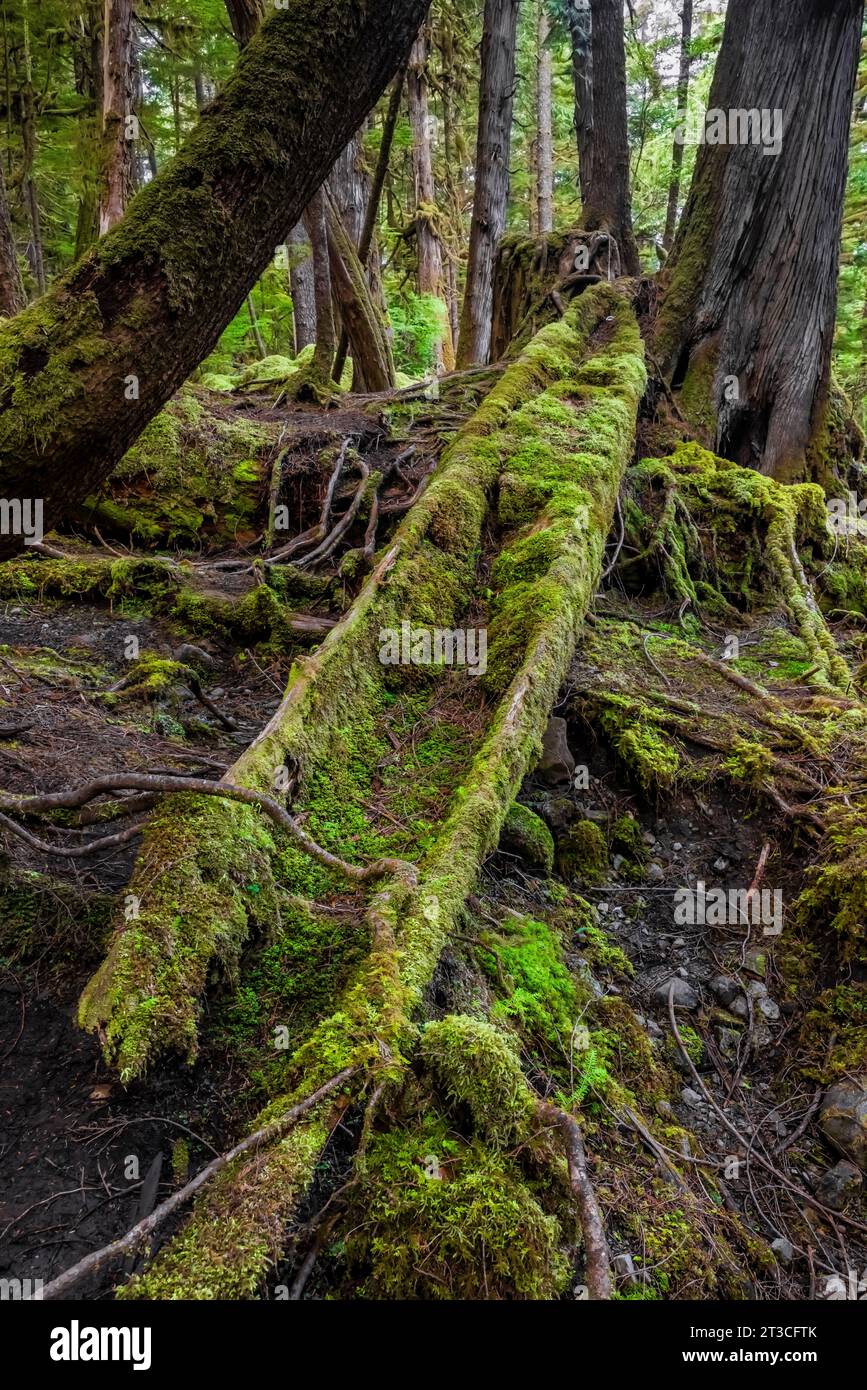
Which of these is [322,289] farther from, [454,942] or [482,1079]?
[482,1079]

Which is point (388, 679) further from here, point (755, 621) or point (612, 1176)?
point (755, 621)

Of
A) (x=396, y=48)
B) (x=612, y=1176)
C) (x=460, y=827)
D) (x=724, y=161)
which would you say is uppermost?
(x=724, y=161)

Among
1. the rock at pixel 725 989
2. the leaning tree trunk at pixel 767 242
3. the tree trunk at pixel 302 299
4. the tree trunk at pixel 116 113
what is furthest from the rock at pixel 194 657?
the tree trunk at pixel 302 299

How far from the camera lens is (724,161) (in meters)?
7.33

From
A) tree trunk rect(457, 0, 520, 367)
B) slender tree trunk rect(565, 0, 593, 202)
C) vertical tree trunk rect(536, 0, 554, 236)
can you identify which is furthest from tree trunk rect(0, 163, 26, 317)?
vertical tree trunk rect(536, 0, 554, 236)

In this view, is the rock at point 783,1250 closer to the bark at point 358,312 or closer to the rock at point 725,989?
the rock at point 725,989

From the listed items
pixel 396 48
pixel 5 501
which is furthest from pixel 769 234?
pixel 5 501

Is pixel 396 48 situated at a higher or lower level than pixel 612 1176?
higher

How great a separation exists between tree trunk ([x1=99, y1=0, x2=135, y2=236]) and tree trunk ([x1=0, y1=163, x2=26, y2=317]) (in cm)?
172

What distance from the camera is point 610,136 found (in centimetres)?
925

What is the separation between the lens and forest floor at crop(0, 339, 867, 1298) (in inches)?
79.4

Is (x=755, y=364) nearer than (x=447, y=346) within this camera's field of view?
Yes
